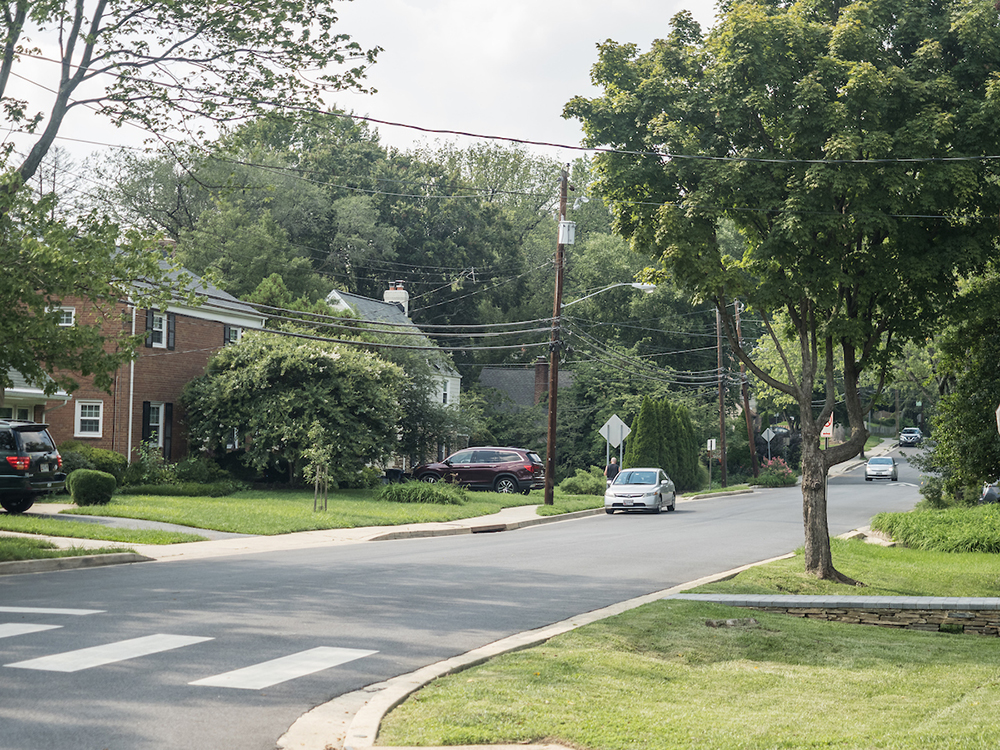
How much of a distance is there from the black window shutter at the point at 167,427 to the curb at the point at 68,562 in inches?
808

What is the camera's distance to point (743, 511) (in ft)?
110

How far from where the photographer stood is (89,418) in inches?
1355

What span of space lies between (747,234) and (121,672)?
470 inches

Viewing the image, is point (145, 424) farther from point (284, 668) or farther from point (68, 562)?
point (284, 668)

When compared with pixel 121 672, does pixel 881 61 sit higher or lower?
higher

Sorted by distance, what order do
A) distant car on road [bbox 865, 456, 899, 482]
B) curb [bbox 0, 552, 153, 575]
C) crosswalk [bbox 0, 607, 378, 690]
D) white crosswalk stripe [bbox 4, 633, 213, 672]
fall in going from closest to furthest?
crosswalk [bbox 0, 607, 378, 690] < white crosswalk stripe [bbox 4, 633, 213, 672] < curb [bbox 0, 552, 153, 575] < distant car on road [bbox 865, 456, 899, 482]

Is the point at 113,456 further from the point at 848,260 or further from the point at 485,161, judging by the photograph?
the point at 485,161

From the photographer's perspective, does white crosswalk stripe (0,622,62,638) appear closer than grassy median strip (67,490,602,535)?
Yes

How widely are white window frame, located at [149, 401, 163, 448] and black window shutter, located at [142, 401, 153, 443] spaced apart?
17 centimetres

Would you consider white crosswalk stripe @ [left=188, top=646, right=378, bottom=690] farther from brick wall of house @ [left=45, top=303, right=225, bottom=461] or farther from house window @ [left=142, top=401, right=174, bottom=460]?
house window @ [left=142, top=401, right=174, bottom=460]

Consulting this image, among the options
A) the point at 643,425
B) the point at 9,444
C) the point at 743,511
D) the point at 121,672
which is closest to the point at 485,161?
the point at 643,425

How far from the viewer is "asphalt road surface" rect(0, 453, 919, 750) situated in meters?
6.38

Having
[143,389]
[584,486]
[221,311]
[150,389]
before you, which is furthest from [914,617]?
[221,311]

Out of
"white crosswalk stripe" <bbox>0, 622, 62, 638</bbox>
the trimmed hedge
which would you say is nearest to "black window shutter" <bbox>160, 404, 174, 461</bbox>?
the trimmed hedge
